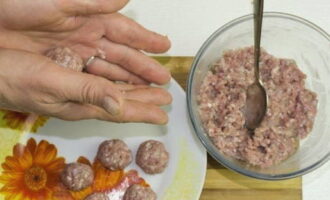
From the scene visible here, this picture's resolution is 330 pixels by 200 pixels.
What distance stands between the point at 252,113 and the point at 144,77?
0.39m

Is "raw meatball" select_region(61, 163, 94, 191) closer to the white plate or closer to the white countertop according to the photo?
the white plate

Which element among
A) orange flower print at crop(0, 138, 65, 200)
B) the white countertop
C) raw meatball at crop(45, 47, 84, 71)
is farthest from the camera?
the white countertop

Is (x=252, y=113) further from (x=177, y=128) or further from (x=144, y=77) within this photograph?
(x=144, y=77)

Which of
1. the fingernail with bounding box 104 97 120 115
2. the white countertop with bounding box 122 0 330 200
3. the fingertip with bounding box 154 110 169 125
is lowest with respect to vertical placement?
the fingertip with bounding box 154 110 169 125

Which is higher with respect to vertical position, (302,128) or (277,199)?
(302,128)

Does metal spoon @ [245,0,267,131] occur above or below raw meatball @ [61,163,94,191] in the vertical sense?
above

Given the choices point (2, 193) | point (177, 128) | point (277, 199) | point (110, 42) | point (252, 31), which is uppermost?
point (252, 31)

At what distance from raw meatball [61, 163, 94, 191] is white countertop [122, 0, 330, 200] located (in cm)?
58

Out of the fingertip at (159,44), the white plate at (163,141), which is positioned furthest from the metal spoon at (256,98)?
the fingertip at (159,44)

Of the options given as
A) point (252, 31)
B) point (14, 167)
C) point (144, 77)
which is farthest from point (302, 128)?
point (14, 167)

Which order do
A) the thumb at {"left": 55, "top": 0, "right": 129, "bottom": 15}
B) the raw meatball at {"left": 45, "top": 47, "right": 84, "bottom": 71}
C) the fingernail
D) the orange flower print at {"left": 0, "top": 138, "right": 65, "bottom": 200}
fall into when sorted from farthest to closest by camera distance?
1. the orange flower print at {"left": 0, "top": 138, "right": 65, "bottom": 200}
2. the raw meatball at {"left": 45, "top": 47, "right": 84, "bottom": 71}
3. the thumb at {"left": 55, "top": 0, "right": 129, "bottom": 15}
4. the fingernail

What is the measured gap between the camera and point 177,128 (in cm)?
174

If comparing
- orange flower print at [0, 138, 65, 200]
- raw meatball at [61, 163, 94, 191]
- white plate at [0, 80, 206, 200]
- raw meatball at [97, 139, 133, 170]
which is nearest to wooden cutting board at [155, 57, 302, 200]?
white plate at [0, 80, 206, 200]

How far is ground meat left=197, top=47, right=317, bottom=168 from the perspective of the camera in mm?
1612
